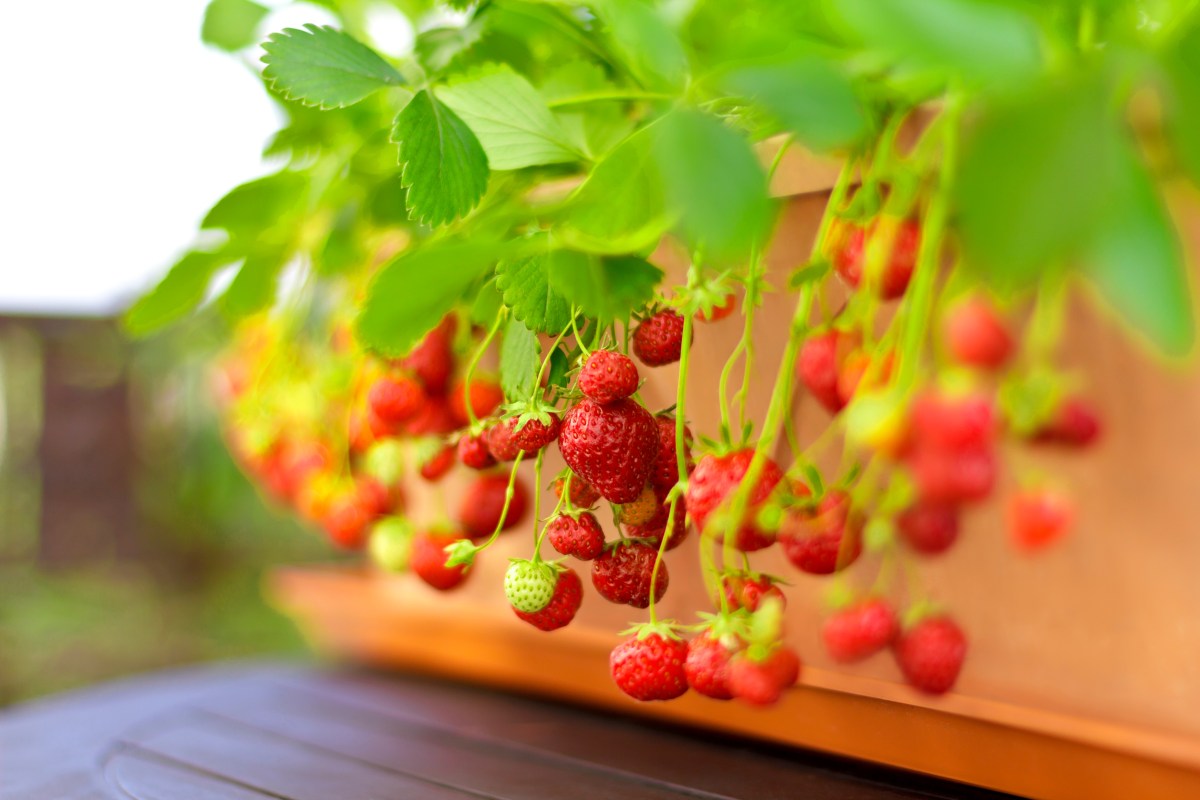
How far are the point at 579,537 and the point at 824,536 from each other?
0.36ft

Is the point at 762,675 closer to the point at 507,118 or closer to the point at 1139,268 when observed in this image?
the point at 1139,268

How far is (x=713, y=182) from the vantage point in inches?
9.9

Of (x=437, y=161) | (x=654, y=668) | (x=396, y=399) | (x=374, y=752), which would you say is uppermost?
(x=437, y=161)

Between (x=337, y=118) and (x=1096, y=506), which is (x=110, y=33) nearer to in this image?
(x=337, y=118)

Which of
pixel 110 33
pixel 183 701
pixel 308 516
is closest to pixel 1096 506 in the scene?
pixel 308 516

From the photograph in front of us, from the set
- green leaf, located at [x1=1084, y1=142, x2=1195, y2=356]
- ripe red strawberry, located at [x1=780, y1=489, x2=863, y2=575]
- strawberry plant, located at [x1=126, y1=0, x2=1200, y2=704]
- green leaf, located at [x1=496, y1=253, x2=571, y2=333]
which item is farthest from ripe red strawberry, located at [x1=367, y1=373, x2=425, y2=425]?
green leaf, located at [x1=1084, y1=142, x2=1195, y2=356]

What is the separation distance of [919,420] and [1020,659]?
0.20 m

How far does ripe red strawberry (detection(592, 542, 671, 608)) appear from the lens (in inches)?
14.9

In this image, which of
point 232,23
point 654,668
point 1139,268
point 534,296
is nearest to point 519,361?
point 534,296

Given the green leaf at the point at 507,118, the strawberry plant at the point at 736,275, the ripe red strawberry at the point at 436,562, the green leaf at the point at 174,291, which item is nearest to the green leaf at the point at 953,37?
the strawberry plant at the point at 736,275

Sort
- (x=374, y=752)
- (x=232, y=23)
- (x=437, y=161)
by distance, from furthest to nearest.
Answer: (x=232, y=23) → (x=374, y=752) → (x=437, y=161)

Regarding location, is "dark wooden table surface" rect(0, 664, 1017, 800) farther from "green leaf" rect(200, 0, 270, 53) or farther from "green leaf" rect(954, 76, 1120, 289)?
"green leaf" rect(200, 0, 270, 53)

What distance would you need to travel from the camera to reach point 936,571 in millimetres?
391

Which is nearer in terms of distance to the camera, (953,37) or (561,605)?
(953,37)
